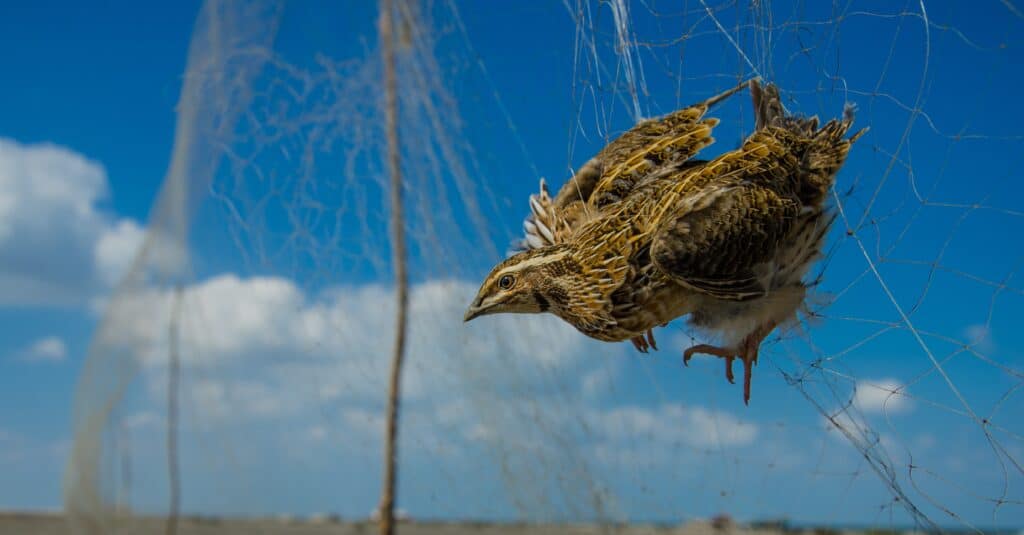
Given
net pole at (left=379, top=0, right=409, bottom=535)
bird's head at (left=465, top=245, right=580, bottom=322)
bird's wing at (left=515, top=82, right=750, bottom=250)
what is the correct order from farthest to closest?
net pole at (left=379, top=0, right=409, bottom=535)
bird's wing at (left=515, top=82, right=750, bottom=250)
bird's head at (left=465, top=245, right=580, bottom=322)

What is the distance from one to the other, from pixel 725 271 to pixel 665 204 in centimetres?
20

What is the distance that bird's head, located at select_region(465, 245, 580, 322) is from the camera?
187 cm

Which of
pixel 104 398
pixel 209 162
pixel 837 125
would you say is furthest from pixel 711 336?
pixel 209 162

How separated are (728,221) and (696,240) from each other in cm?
8

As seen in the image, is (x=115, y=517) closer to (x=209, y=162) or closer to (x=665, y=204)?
(x=209, y=162)

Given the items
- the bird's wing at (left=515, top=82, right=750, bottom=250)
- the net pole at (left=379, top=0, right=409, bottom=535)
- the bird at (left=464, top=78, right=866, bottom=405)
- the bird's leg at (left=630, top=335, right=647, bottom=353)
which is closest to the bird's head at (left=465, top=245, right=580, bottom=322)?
the bird at (left=464, top=78, right=866, bottom=405)

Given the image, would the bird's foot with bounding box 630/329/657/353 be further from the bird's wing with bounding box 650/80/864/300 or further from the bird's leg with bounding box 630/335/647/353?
the bird's wing with bounding box 650/80/864/300

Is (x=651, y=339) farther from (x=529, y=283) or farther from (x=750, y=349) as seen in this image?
(x=529, y=283)

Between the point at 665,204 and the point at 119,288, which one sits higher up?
the point at 119,288

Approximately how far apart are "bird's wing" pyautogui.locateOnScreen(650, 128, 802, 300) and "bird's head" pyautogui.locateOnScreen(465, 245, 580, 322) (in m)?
0.23

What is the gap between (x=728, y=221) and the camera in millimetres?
1709

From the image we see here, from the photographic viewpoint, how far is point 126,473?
142 inches

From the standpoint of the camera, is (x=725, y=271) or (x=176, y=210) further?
(x=176, y=210)

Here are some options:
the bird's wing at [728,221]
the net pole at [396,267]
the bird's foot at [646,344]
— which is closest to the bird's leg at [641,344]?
the bird's foot at [646,344]
